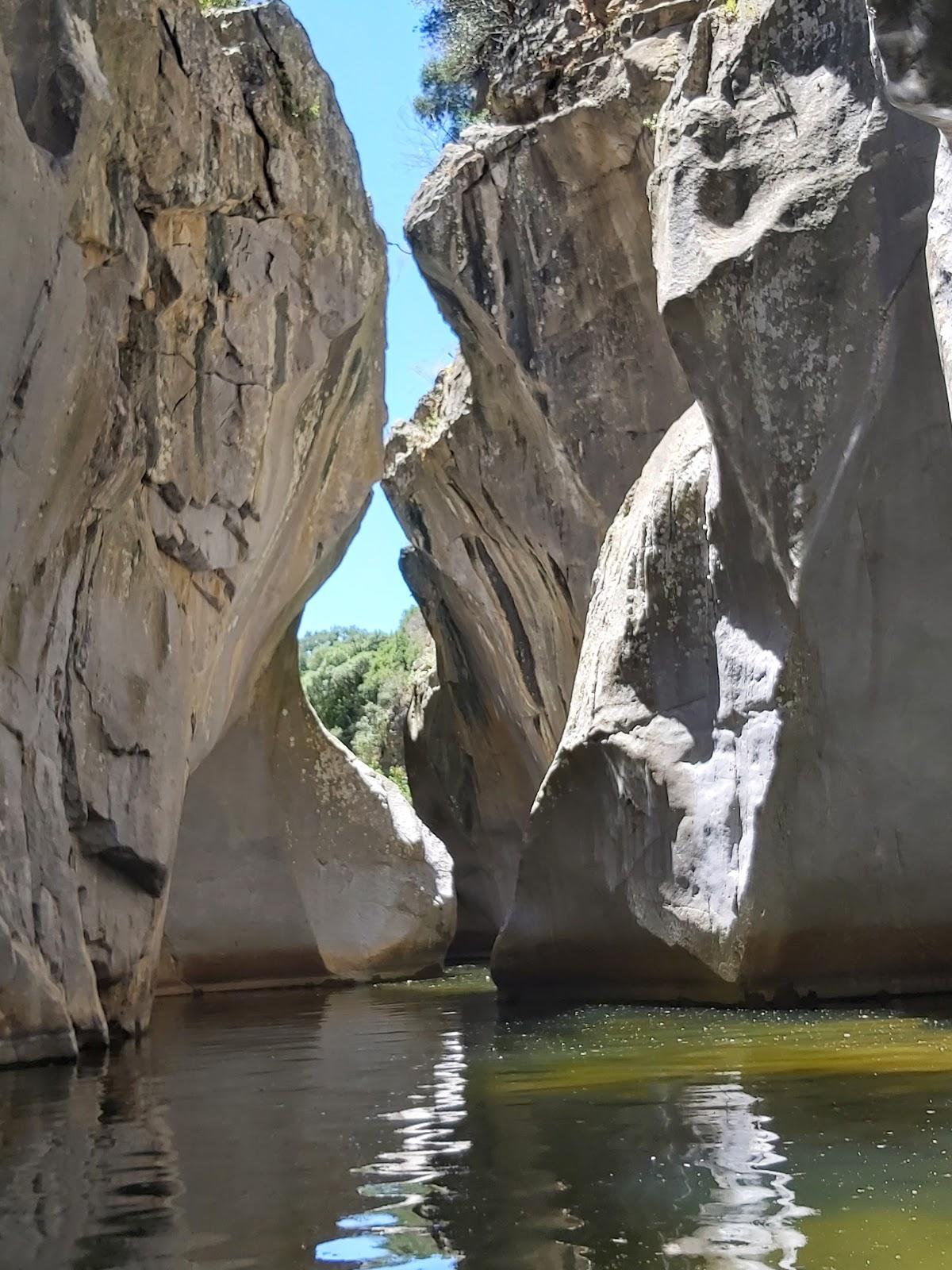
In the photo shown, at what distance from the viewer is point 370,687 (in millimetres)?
34062

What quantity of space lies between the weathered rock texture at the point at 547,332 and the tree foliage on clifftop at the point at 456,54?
1294 millimetres

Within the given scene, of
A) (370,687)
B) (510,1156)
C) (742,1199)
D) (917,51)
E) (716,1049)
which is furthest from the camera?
(370,687)

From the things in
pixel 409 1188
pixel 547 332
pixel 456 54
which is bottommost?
pixel 409 1188

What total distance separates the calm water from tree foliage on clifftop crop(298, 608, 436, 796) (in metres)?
23.1

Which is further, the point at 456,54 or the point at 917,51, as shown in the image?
the point at 456,54

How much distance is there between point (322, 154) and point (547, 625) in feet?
20.5

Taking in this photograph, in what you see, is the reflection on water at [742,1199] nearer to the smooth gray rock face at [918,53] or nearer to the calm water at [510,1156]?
the calm water at [510,1156]

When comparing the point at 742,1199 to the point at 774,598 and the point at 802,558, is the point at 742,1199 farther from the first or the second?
the point at 774,598

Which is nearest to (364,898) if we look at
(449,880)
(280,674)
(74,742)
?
(449,880)

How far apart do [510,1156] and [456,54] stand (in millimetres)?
17645

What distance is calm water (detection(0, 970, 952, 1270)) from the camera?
270 centimetres

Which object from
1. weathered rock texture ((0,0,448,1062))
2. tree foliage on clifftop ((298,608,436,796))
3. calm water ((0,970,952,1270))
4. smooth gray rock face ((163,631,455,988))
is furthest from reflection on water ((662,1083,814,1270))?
tree foliage on clifftop ((298,608,436,796))

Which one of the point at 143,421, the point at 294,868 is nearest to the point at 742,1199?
the point at 143,421

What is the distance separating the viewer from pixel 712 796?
27.7 ft
